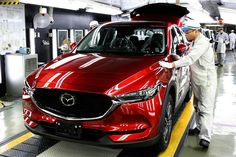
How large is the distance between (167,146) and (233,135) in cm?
121

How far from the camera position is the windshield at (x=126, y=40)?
12.3 feet

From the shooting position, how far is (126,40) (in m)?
3.93

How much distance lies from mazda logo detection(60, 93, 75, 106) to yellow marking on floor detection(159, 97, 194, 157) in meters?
1.29

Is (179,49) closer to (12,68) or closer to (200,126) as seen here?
(200,126)

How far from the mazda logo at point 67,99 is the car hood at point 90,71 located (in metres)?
0.08

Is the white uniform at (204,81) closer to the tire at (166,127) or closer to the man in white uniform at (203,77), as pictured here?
the man in white uniform at (203,77)

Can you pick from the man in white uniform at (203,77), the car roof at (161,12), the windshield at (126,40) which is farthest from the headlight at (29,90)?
the car roof at (161,12)

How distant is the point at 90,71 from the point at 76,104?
15.7 inches

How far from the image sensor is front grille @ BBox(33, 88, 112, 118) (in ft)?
8.84

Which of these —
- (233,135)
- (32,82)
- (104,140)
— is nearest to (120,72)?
(104,140)

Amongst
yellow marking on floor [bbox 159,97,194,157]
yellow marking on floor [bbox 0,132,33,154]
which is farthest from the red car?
yellow marking on floor [bbox 0,132,33,154]

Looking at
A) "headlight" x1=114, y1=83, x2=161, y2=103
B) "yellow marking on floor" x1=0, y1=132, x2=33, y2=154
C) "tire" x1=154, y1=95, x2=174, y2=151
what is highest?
"headlight" x1=114, y1=83, x2=161, y2=103

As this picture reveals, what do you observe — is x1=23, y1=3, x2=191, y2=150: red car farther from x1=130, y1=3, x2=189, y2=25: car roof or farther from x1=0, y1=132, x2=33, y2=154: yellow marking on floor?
x1=130, y1=3, x2=189, y2=25: car roof

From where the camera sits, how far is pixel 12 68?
20.2 feet
